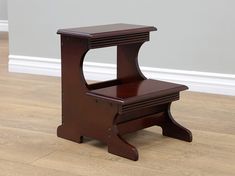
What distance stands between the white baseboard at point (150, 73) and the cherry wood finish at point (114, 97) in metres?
0.96

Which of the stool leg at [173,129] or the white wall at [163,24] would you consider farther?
the white wall at [163,24]

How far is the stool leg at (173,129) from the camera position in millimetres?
2223

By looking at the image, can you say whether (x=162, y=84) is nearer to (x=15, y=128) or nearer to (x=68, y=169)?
(x=68, y=169)

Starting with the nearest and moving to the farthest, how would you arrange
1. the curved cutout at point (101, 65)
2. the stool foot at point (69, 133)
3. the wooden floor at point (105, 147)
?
the wooden floor at point (105, 147) → the stool foot at point (69, 133) → the curved cutout at point (101, 65)

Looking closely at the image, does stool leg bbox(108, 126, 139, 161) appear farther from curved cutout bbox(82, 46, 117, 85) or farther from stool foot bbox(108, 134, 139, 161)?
curved cutout bbox(82, 46, 117, 85)

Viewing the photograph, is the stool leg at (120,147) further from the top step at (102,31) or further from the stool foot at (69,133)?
the top step at (102,31)

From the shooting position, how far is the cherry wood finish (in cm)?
202

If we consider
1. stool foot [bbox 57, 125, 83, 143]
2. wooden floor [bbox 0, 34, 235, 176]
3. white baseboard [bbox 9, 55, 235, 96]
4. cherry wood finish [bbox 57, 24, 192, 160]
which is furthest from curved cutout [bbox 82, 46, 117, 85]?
stool foot [bbox 57, 125, 83, 143]

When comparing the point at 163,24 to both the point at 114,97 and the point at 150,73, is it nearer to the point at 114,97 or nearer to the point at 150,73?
the point at 150,73

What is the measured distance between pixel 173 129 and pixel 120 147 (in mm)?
365

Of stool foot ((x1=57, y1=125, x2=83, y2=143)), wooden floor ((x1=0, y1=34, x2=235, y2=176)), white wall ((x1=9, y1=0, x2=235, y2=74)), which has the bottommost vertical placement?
wooden floor ((x1=0, y1=34, x2=235, y2=176))

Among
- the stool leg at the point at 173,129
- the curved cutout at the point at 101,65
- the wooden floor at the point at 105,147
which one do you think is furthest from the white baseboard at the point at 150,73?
the stool leg at the point at 173,129

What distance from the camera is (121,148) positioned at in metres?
2.01

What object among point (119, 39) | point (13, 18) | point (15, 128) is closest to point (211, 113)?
point (119, 39)
